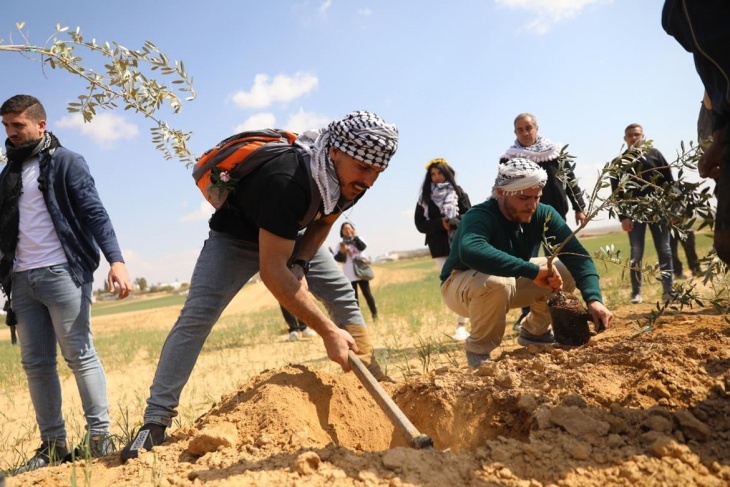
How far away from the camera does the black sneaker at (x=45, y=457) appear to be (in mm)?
2836

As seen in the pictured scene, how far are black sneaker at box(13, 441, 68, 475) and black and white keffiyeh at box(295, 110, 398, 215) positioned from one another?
1.93m

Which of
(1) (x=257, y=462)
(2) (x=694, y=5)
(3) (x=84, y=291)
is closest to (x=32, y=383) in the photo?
(3) (x=84, y=291)

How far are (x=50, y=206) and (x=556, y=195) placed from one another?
4262 millimetres

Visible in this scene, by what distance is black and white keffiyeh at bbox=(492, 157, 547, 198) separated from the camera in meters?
3.45

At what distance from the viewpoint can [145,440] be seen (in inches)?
99.9

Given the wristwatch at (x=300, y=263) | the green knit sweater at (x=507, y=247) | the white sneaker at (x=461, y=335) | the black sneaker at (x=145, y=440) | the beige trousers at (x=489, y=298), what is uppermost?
the wristwatch at (x=300, y=263)

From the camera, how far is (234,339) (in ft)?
28.7

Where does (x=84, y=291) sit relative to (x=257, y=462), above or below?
above

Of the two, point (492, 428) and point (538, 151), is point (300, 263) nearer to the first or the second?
point (492, 428)

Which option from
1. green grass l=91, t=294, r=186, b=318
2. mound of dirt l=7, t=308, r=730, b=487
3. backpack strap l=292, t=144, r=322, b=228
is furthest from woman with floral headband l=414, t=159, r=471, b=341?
green grass l=91, t=294, r=186, b=318

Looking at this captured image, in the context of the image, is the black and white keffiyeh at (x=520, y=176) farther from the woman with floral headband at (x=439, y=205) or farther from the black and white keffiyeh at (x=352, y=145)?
the woman with floral headband at (x=439, y=205)

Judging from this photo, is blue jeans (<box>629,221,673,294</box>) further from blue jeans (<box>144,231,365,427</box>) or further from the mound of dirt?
blue jeans (<box>144,231,365,427</box>)

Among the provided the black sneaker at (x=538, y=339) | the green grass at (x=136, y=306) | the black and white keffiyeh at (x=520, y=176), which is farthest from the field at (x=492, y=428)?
the green grass at (x=136, y=306)

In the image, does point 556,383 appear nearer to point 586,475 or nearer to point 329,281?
point 586,475
